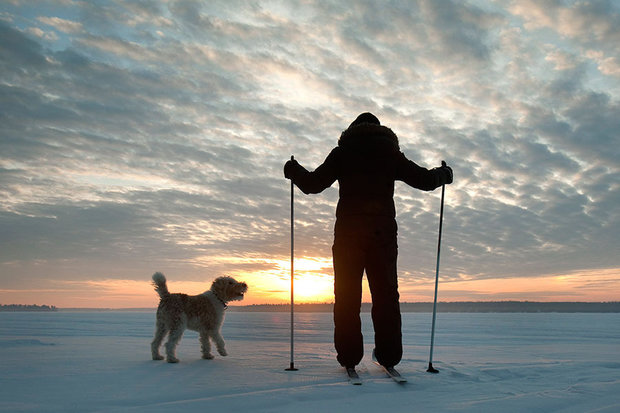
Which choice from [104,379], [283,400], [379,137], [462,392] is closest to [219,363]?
[104,379]

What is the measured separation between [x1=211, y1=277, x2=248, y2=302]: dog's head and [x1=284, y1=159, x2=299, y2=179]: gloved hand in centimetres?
253

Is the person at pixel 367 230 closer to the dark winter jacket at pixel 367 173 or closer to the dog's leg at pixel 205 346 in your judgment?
the dark winter jacket at pixel 367 173

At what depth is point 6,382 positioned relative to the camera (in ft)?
12.7

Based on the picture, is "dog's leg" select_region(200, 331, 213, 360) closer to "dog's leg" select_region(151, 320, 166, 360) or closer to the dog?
the dog

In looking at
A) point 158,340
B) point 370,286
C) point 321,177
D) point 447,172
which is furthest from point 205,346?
point 447,172

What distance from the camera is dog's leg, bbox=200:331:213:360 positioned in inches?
239


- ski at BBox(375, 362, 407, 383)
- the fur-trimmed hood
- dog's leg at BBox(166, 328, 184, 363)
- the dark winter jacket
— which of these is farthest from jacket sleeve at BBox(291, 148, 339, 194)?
dog's leg at BBox(166, 328, 184, 363)

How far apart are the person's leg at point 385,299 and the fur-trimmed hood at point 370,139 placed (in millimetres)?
963

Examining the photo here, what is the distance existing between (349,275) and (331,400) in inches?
61.6

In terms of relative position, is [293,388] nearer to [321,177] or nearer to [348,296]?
[348,296]

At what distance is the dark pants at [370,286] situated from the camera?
176 inches

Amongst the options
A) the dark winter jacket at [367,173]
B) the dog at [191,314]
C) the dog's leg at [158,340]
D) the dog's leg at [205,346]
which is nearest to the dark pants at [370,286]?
the dark winter jacket at [367,173]

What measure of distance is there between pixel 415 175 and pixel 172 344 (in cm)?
389

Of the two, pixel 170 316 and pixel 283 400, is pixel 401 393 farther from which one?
pixel 170 316
